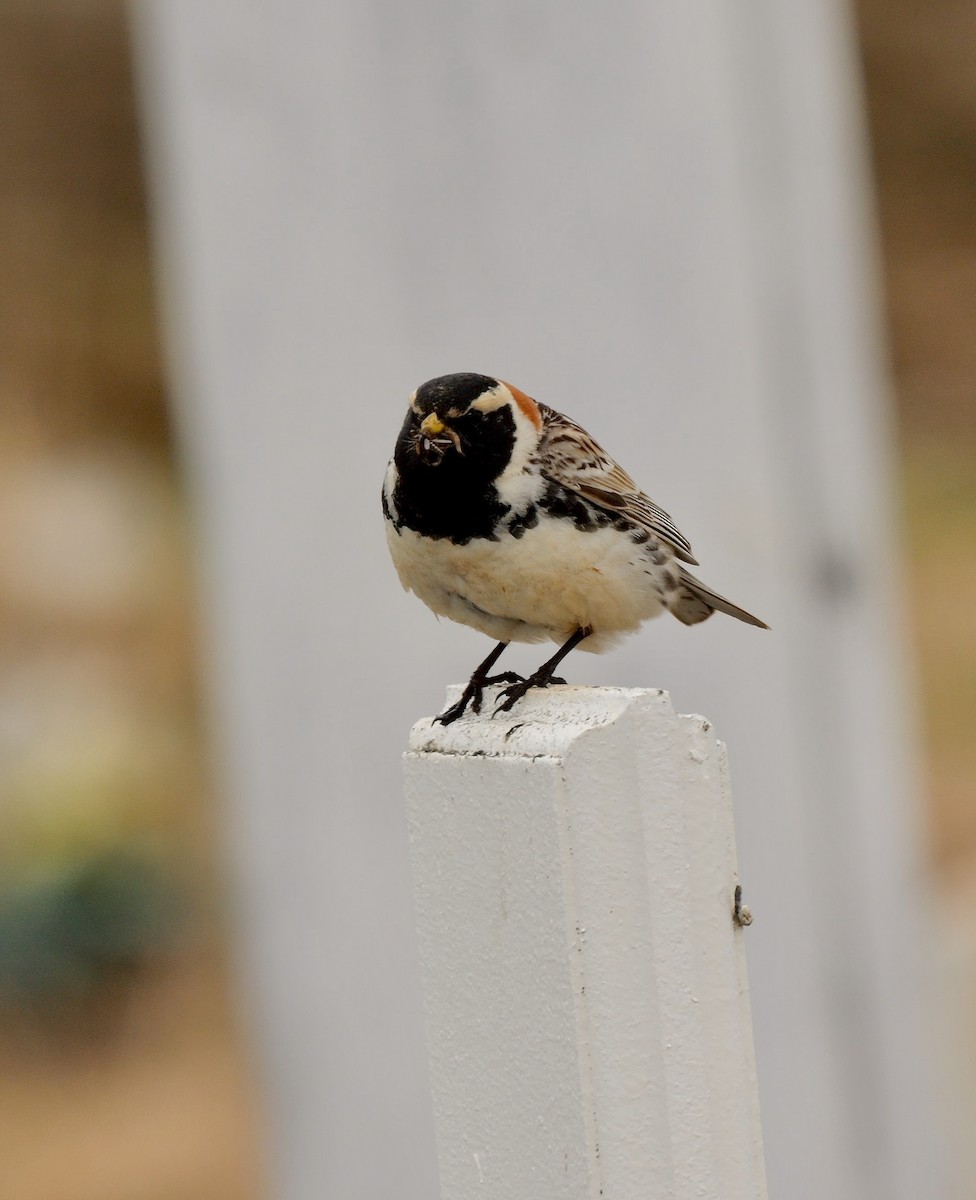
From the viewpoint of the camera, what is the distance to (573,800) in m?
1.56

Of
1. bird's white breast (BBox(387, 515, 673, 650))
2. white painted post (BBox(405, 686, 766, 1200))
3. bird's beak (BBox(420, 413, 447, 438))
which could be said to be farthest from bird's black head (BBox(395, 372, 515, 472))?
white painted post (BBox(405, 686, 766, 1200))

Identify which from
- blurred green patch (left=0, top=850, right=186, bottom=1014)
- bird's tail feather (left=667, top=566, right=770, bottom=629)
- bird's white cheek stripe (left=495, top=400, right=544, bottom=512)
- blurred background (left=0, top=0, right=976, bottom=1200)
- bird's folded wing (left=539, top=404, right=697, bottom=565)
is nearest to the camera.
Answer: bird's white cheek stripe (left=495, top=400, right=544, bottom=512)

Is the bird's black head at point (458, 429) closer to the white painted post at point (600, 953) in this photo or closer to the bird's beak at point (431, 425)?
the bird's beak at point (431, 425)

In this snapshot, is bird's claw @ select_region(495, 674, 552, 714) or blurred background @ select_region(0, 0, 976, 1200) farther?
blurred background @ select_region(0, 0, 976, 1200)

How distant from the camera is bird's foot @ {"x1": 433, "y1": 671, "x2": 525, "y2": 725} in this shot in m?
1.86

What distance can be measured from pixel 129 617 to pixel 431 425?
8474 millimetres

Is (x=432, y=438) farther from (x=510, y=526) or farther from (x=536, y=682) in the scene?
(x=536, y=682)

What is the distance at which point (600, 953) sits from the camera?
1565mm

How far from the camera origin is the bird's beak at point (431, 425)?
2189 mm

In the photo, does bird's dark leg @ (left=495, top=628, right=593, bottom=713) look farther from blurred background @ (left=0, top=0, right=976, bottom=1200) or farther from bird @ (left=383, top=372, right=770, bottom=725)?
blurred background @ (left=0, top=0, right=976, bottom=1200)

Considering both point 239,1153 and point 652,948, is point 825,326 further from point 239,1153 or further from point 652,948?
point 239,1153

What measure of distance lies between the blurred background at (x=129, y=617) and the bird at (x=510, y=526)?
314 cm

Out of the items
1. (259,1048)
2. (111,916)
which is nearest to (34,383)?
(111,916)

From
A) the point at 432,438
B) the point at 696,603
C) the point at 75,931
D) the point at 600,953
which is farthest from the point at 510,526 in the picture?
the point at 75,931
